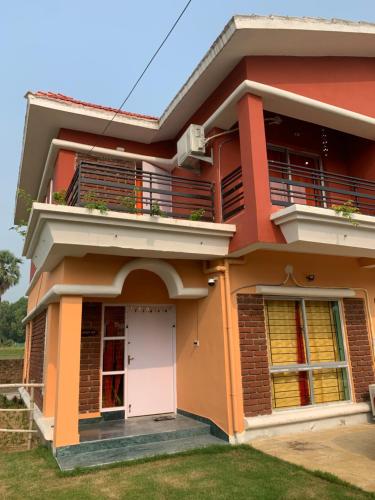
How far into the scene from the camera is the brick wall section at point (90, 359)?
7.24 metres

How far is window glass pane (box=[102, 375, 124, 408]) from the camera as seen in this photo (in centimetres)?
741

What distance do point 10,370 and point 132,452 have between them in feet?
61.6

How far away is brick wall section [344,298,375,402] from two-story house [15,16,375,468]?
3cm

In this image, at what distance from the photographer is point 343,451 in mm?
5473

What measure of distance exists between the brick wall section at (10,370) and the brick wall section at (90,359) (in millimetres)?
16236

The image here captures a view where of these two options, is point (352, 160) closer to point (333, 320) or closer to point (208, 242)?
point (333, 320)

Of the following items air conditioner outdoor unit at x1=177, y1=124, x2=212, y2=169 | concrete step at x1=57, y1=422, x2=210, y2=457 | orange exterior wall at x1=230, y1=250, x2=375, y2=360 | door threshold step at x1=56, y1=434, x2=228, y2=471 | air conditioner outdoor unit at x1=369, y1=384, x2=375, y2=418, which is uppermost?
air conditioner outdoor unit at x1=177, y1=124, x2=212, y2=169

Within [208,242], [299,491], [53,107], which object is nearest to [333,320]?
[208,242]

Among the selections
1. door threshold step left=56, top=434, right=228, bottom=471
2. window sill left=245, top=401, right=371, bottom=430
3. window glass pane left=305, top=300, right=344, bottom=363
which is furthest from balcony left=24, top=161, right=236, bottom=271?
door threshold step left=56, top=434, right=228, bottom=471

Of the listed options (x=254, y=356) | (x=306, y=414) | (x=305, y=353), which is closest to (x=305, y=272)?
(x=305, y=353)

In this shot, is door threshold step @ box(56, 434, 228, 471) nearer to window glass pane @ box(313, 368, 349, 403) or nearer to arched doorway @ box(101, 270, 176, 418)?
arched doorway @ box(101, 270, 176, 418)

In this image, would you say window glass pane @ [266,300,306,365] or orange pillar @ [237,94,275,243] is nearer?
orange pillar @ [237,94,275,243]

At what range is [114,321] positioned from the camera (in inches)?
309

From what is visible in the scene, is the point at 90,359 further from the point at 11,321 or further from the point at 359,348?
the point at 11,321
